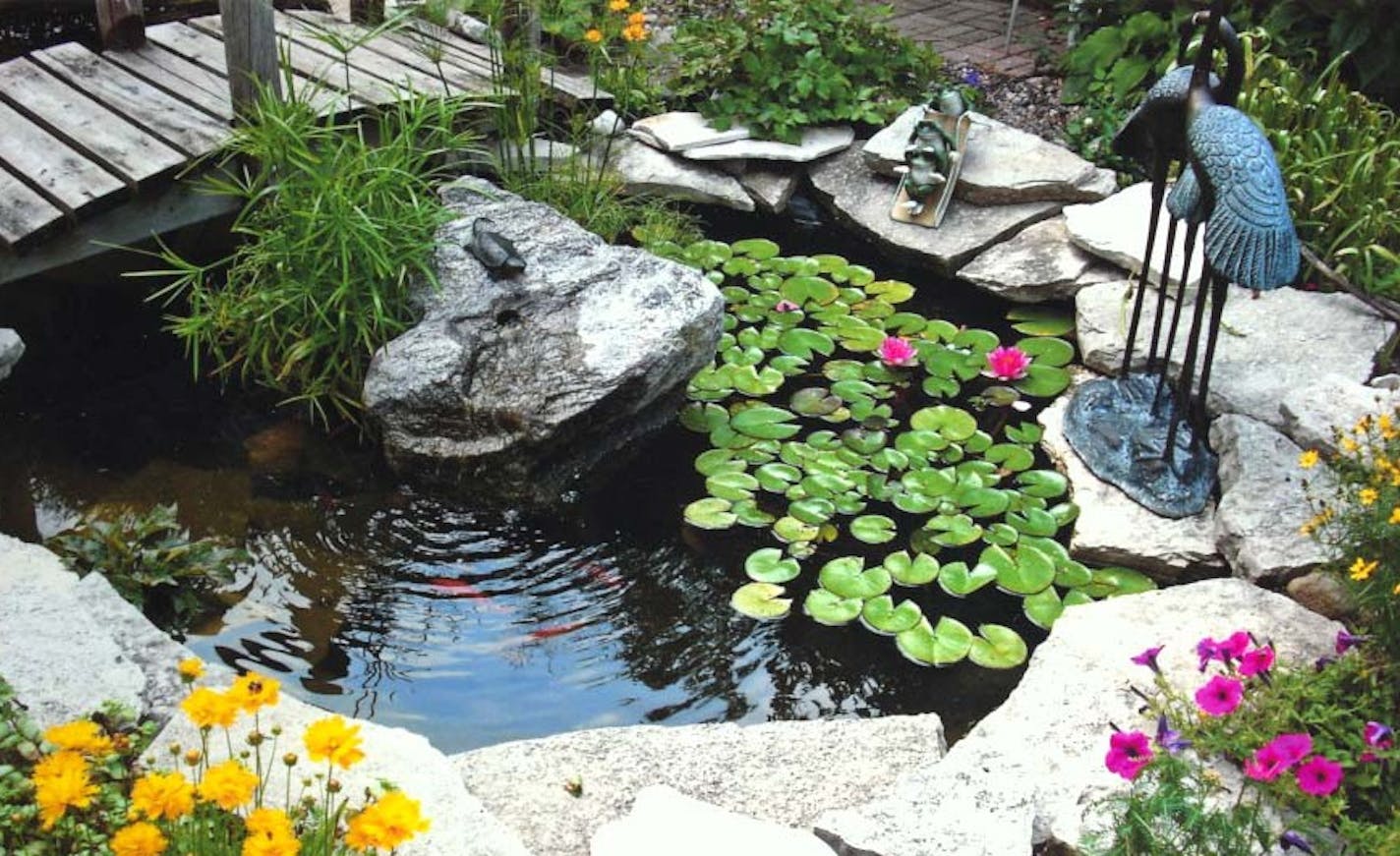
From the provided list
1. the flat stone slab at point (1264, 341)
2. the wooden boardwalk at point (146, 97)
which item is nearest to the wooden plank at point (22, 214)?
the wooden boardwalk at point (146, 97)

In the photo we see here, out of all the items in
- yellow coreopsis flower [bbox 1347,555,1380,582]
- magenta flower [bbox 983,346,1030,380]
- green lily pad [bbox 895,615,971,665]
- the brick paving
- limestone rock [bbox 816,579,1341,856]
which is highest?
yellow coreopsis flower [bbox 1347,555,1380,582]

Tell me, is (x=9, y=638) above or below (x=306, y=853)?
below

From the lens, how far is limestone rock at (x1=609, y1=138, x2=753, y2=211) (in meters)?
5.49

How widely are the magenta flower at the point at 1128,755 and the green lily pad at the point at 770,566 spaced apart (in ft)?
4.27

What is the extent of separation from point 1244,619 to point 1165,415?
1.03 meters

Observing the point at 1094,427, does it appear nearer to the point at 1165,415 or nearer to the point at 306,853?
the point at 1165,415

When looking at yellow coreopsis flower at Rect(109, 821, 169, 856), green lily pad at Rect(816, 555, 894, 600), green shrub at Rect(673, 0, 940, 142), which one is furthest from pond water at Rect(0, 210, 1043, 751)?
green shrub at Rect(673, 0, 940, 142)

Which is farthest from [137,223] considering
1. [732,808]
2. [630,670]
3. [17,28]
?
[732,808]

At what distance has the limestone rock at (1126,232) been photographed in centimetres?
474

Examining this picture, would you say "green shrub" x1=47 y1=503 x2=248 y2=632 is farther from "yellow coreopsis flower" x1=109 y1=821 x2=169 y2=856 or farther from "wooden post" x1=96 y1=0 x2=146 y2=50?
"wooden post" x1=96 y1=0 x2=146 y2=50

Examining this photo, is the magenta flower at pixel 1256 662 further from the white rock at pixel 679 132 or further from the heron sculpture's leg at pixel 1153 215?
the white rock at pixel 679 132

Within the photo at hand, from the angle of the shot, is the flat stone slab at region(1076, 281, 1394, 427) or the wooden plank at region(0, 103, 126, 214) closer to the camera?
the flat stone slab at region(1076, 281, 1394, 427)

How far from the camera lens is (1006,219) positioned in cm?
523

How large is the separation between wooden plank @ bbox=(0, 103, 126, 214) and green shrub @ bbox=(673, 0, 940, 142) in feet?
7.54
